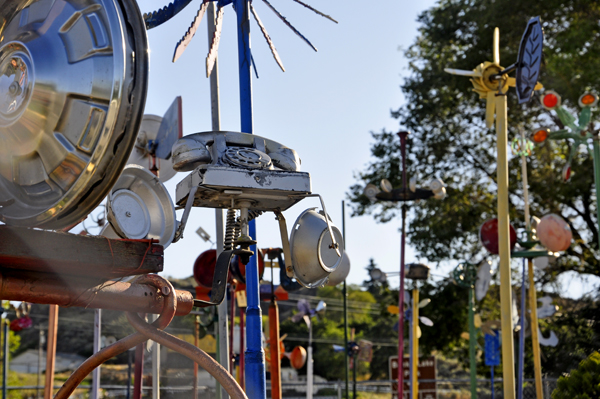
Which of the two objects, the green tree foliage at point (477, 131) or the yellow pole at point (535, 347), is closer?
the yellow pole at point (535, 347)

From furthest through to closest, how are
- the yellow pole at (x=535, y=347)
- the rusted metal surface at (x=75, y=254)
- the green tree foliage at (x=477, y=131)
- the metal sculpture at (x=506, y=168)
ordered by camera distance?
the green tree foliage at (x=477, y=131) < the yellow pole at (x=535, y=347) < the metal sculpture at (x=506, y=168) < the rusted metal surface at (x=75, y=254)

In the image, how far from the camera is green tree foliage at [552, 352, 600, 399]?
24.0ft

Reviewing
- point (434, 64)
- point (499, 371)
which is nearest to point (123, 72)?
point (434, 64)

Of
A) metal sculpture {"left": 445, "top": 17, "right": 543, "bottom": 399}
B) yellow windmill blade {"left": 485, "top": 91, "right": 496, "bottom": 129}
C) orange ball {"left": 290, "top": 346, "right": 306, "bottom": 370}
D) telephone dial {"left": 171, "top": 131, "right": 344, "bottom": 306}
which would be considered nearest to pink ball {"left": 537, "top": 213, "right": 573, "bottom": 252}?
yellow windmill blade {"left": 485, "top": 91, "right": 496, "bottom": 129}

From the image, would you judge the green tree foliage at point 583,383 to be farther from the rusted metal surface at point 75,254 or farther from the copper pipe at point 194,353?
the rusted metal surface at point 75,254

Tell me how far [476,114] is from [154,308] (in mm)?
22256

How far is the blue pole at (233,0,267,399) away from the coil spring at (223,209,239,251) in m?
1.23

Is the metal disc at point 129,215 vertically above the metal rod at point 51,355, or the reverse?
the metal disc at point 129,215

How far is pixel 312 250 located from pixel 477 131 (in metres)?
20.6

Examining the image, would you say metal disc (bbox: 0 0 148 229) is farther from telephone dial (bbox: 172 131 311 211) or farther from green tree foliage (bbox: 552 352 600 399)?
green tree foliage (bbox: 552 352 600 399)

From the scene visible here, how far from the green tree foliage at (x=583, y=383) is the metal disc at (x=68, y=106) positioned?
19.4ft

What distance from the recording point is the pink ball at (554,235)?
1238cm

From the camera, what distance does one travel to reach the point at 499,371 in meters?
26.8

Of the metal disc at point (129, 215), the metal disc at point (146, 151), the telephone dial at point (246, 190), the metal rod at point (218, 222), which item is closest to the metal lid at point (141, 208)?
the metal disc at point (129, 215)
